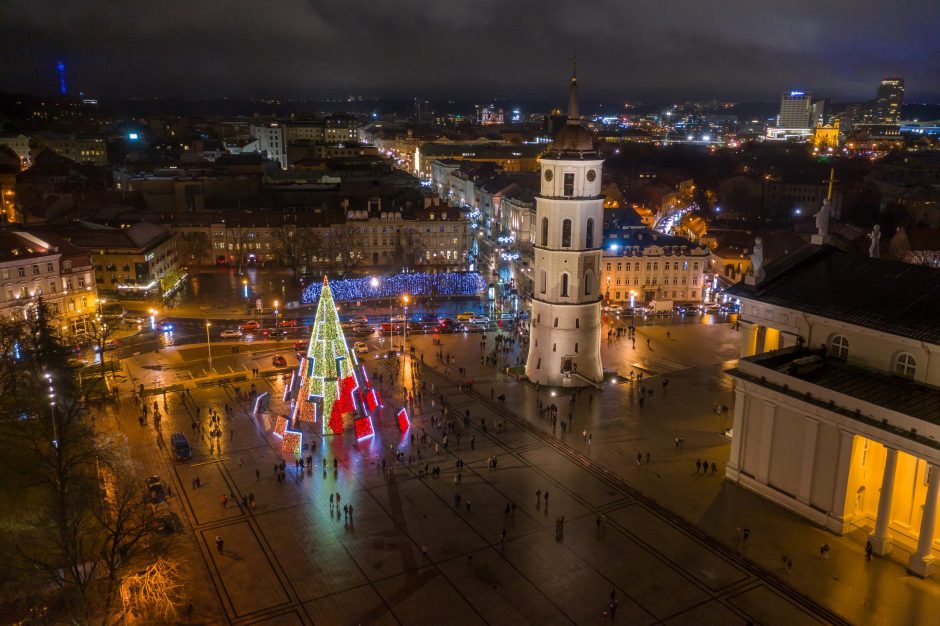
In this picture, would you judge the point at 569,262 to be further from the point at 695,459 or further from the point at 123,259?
the point at 123,259

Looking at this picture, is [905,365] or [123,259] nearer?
[905,365]

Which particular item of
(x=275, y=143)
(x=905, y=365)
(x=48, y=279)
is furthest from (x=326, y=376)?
(x=275, y=143)

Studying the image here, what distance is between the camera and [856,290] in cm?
3484

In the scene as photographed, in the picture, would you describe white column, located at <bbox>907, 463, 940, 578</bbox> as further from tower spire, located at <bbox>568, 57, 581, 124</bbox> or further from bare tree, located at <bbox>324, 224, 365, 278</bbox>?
bare tree, located at <bbox>324, 224, 365, 278</bbox>

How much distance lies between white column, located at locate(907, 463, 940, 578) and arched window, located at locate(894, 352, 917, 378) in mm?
4669

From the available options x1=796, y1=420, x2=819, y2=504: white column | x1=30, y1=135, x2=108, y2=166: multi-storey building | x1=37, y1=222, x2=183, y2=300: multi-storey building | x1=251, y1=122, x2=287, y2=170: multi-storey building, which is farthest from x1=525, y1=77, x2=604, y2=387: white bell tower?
x1=251, y1=122, x2=287, y2=170: multi-storey building

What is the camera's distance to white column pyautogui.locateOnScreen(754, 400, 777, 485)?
33625 mm

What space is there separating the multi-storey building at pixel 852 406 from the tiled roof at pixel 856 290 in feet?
0.21

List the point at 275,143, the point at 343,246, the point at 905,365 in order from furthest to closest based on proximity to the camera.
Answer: the point at 275,143 < the point at 343,246 < the point at 905,365

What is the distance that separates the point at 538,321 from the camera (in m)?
50.0

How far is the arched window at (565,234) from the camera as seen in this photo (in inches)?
1887

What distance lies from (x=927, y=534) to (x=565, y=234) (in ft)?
88.3

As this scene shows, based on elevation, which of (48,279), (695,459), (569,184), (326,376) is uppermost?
(569,184)

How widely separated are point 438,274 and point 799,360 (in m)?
48.3
